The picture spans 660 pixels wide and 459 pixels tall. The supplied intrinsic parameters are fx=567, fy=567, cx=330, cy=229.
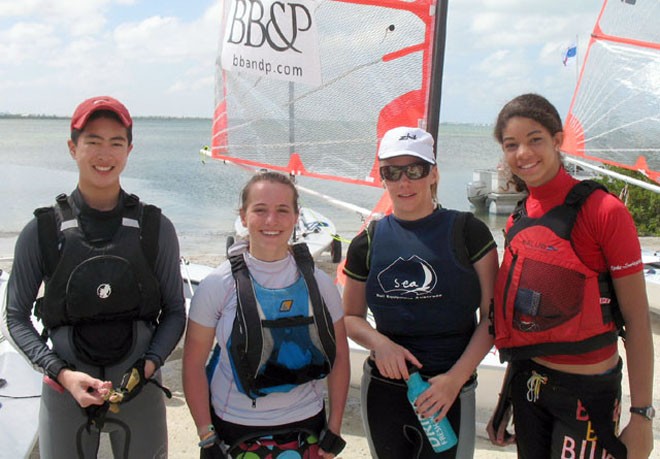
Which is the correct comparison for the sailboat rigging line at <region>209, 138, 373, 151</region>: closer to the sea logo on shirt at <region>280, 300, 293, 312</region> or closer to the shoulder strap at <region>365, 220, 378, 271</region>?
the shoulder strap at <region>365, 220, 378, 271</region>

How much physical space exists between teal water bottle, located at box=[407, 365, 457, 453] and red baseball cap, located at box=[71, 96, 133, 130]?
1074 mm

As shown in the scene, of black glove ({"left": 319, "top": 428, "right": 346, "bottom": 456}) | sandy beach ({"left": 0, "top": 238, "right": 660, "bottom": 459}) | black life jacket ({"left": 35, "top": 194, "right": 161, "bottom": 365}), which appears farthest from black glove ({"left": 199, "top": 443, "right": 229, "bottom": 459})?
sandy beach ({"left": 0, "top": 238, "right": 660, "bottom": 459})

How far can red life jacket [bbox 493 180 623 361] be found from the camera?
1.53m

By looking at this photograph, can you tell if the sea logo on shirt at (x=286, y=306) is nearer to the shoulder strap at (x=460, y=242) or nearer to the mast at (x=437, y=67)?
the shoulder strap at (x=460, y=242)

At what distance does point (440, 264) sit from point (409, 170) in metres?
0.29

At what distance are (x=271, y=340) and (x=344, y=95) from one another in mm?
2587

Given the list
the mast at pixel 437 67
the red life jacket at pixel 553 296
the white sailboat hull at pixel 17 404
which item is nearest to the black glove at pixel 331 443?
the red life jacket at pixel 553 296

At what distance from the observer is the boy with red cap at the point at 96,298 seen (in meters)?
1.53

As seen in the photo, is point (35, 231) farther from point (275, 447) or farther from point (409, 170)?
point (409, 170)

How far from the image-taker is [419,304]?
1.60m

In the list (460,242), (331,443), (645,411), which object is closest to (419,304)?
(460,242)

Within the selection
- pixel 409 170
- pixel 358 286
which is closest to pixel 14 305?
pixel 358 286

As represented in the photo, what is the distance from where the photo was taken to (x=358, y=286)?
1732 millimetres

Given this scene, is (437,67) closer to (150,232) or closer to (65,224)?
(150,232)
